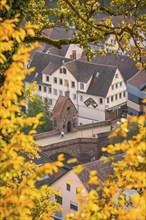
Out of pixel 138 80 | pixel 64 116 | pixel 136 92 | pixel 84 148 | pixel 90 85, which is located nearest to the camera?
pixel 84 148

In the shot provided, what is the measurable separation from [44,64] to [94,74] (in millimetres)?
5811

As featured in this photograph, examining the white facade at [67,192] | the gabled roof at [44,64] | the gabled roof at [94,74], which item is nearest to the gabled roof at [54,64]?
the gabled roof at [44,64]

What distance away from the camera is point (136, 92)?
59.5 m

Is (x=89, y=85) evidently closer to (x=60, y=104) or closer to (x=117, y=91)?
(x=117, y=91)

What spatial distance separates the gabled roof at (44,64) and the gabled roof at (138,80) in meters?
7.98

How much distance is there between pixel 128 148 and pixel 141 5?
8.77m

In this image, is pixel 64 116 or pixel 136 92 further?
pixel 136 92

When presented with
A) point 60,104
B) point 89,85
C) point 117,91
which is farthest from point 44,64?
point 60,104

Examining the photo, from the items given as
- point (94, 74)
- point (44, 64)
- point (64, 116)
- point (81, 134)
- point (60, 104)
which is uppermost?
point (44, 64)

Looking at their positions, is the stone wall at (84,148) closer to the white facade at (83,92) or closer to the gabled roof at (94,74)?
the white facade at (83,92)

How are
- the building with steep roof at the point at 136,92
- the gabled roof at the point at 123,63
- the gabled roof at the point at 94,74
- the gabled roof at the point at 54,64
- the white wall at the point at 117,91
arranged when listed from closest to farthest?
the building with steep roof at the point at 136,92
the gabled roof at the point at 94,74
the white wall at the point at 117,91
the gabled roof at the point at 54,64
the gabled roof at the point at 123,63

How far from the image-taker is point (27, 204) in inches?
339

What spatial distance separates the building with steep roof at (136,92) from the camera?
194 feet

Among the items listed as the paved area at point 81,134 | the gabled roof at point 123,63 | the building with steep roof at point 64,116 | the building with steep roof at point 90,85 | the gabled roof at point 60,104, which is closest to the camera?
the paved area at point 81,134
